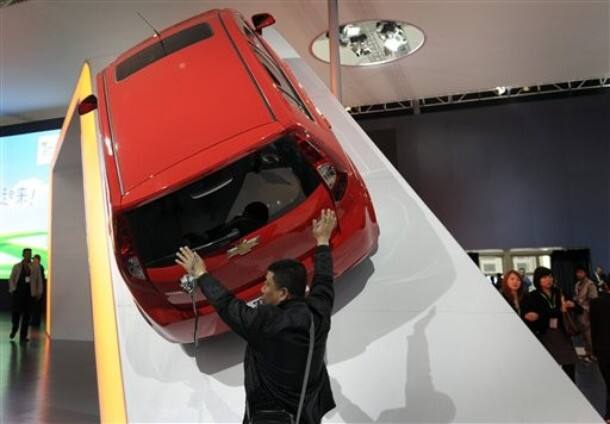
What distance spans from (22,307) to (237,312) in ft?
25.9

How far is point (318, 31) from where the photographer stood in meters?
8.24

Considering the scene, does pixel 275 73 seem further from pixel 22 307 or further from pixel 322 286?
pixel 22 307

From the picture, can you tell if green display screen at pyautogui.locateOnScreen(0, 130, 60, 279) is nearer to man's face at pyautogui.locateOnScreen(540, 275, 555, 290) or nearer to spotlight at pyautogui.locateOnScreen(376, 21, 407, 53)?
spotlight at pyautogui.locateOnScreen(376, 21, 407, 53)

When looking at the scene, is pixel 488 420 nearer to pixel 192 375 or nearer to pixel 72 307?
pixel 192 375

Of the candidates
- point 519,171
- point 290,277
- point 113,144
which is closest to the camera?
point 290,277

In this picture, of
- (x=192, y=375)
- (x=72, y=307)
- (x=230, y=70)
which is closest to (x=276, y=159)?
(x=230, y=70)

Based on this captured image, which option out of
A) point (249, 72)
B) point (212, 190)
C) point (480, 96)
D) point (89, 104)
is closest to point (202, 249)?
point (212, 190)

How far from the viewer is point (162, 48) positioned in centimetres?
341

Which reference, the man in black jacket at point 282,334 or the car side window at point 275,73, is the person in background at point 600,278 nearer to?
the car side window at point 275,73

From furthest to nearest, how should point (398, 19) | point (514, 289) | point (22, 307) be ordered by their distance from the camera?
point (22, 307), point (398, 19), point (514, 289)

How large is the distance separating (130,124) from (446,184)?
998cm

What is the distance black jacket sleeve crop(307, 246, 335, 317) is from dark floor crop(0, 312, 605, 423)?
2954 mm

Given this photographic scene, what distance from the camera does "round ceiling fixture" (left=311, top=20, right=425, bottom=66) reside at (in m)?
8.32

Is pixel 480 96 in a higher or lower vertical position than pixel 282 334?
lower
